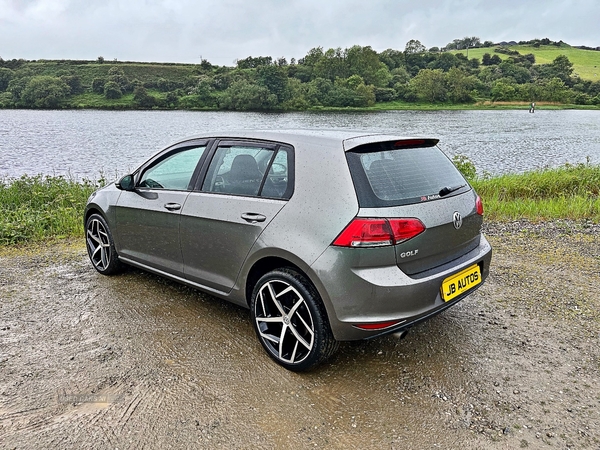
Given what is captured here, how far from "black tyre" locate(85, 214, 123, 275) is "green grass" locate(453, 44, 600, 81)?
10642 centimetres

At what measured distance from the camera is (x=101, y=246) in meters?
4.76

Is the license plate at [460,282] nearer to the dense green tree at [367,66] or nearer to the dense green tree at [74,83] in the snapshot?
the dense green tree at [74,83]

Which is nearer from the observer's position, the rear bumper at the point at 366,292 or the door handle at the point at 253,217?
the rear bumper at the point at 366,292

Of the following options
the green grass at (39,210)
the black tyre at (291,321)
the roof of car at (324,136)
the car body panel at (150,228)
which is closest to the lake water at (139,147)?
the green grass at (39,210)

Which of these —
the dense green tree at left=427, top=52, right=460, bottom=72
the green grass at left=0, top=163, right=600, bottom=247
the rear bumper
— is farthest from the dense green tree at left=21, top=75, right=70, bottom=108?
the rear bumper

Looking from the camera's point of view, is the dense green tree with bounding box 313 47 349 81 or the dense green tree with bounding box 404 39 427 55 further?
the dense green tree with bounding box 404 39 427 55

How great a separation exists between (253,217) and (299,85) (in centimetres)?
6893

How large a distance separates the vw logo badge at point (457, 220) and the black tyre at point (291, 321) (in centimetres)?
101

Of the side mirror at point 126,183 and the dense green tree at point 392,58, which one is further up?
the dense green tree at point 392,58

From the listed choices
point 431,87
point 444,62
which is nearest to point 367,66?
point 431,87

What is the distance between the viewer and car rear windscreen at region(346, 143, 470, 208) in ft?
8.80

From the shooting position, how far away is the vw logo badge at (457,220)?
9.55ft

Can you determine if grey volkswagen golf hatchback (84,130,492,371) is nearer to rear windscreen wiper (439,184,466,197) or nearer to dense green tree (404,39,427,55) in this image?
rear windscreen wiper (439,184,466,197)

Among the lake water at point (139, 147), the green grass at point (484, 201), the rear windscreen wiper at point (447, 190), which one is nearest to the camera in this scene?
the rear windscreen wiper at point (447, 190)
